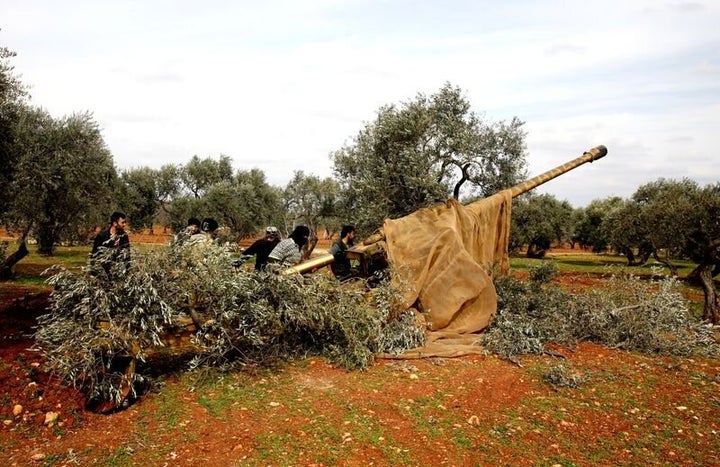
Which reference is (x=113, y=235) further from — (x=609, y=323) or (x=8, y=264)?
(x=8, y=264)

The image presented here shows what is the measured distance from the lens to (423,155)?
14.9 metres

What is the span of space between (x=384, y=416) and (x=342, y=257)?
12.5ft

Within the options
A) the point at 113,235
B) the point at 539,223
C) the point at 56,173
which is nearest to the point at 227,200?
the point at 56,173

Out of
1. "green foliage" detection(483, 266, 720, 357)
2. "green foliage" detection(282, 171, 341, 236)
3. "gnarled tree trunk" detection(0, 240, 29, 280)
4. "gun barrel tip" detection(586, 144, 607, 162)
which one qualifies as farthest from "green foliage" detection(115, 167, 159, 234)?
"green foliage" detection(483, 266, 720, 357)

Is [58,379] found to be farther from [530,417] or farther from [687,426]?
[687,426]

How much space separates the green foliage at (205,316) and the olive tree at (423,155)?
7.23 metres

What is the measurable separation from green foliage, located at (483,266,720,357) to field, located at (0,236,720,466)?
2.43ft

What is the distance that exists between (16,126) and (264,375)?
11.6 m

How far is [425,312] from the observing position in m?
8.70

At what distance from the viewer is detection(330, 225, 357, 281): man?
30.1ft

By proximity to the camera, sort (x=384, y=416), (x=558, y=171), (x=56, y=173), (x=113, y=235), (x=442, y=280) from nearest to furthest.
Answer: (x=384, y=416) < (x=113, y=235) < (x=442, y=280) < (x=558, y=171) < (x=56, y=173)

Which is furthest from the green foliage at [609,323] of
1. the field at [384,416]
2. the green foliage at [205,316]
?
the green foliage at [205,316]

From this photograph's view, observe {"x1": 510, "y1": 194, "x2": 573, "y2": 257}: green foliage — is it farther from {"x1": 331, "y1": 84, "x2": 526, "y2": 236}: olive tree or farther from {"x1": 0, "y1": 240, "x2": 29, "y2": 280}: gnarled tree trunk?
{"x1": 0, "y1": 240, "x2": 29, "y2": 280}: gnarled tree trunk

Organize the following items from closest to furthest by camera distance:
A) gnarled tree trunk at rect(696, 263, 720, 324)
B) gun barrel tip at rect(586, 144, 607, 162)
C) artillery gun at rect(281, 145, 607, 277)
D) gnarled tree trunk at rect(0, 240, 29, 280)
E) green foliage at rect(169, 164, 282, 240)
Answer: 1. artillery gun at rect(281, 145, 607, 277)
2. gnarled tree trunk at rect(696, 263, 720, 324)
3. gun barrel tip at rect(586, 144, 607, 162)
4. gnarled tree trunk at rect(0, 240, 29, 280)
5. green foliage at rect(169, 164, 282, 240)
